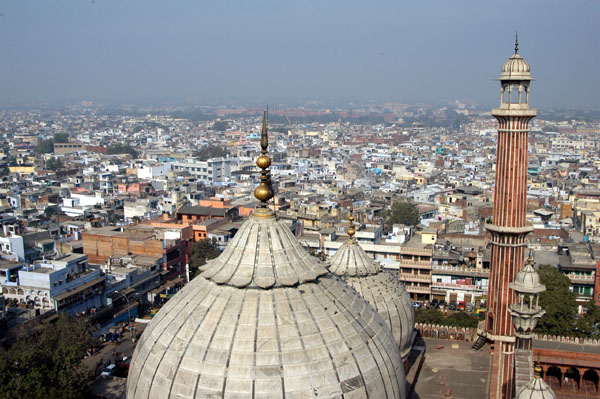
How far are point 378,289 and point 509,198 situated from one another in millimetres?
7013

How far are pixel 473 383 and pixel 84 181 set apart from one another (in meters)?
54.1

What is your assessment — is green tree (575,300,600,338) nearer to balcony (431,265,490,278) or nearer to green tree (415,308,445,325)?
green tree (415,308,445,325)

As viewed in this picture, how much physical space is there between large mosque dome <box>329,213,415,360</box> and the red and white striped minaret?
523 cm

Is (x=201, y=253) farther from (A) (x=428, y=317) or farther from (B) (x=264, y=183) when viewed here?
(B) (x=264, y=183)

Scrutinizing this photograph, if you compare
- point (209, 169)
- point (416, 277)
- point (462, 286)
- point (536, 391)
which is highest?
point (536, 391)

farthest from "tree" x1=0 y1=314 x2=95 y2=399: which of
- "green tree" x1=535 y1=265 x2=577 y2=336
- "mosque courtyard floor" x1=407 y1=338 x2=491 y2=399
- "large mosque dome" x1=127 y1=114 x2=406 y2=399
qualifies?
"green tree" x1=535 y1=265 x2=577 y2=336

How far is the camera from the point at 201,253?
111ft

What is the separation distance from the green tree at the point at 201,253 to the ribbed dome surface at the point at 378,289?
19497 mm

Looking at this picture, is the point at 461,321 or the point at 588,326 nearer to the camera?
the point at 588,326

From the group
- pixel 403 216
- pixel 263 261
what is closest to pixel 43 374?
pixel 263 261

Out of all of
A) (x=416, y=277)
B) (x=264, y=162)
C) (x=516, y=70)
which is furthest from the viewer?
(x=416, y=277)

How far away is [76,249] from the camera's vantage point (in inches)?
1384

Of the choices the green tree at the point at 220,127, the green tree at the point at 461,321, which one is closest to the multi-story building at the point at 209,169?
the green tree at the point at 461,321

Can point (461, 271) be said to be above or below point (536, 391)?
below
